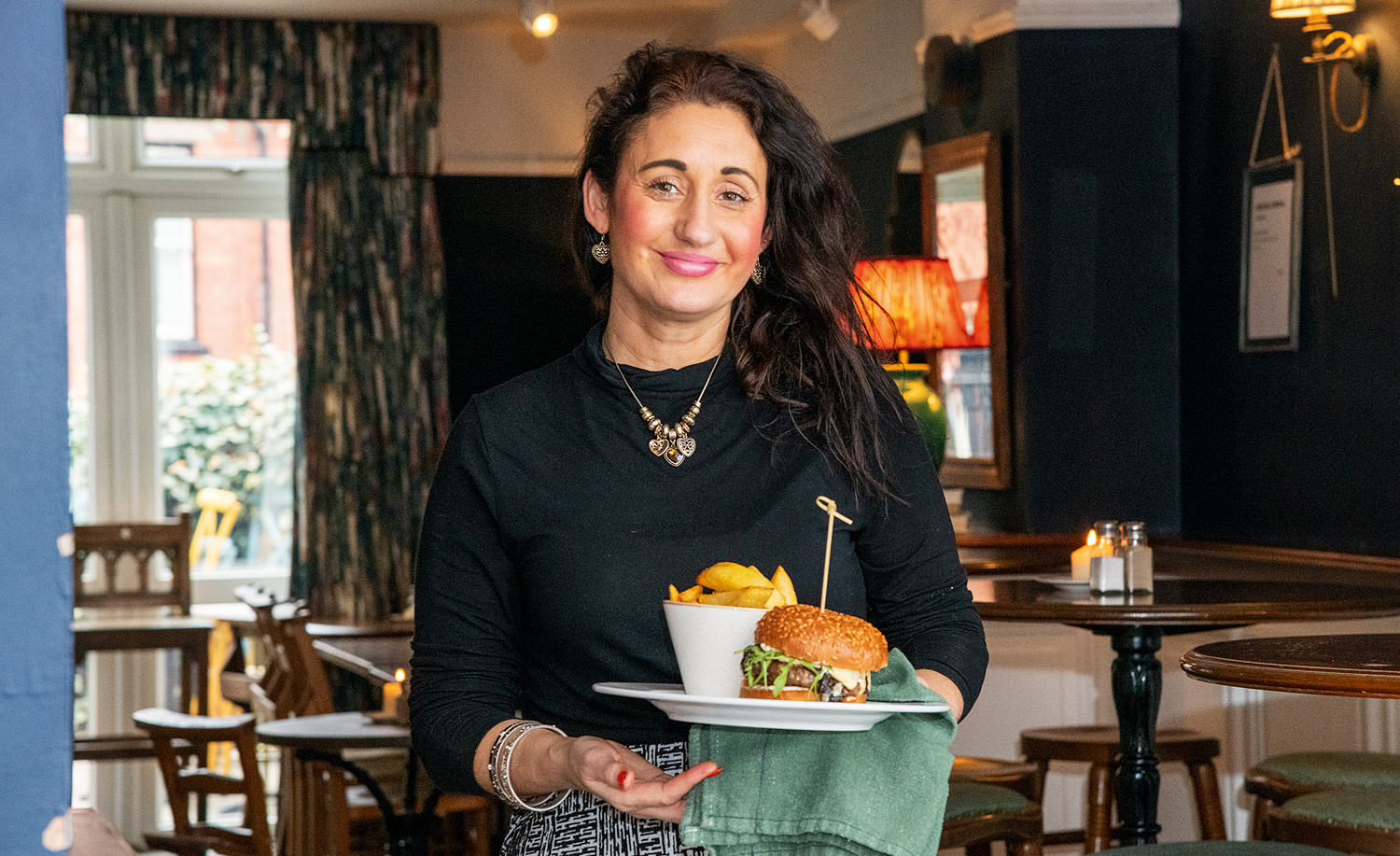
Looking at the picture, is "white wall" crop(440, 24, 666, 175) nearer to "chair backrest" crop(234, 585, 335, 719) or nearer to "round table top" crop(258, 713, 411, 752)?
"chair backrest" crop(234, 585, 335, 719)

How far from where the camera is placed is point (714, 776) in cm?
124

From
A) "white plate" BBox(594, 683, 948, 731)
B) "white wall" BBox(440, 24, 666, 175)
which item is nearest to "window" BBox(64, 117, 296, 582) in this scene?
"white wall" BBox(440, 24, 666, 175)

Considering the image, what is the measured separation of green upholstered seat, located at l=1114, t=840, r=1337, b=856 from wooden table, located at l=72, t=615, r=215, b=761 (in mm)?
4315

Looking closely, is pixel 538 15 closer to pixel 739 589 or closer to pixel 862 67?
pixel 862 67

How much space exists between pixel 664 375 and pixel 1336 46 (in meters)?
2.93

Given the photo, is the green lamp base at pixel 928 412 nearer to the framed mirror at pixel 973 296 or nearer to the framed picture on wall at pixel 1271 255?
the framed mirror at pixel 973 296

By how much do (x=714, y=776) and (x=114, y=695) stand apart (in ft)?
20.3

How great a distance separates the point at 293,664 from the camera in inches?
181

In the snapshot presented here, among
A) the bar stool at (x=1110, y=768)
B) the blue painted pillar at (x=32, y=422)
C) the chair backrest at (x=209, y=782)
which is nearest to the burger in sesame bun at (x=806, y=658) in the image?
the blue painted pillar at (x=32, y=422)

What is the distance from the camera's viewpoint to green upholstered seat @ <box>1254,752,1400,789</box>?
116 inches

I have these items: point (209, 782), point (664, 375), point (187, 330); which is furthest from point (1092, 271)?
point (187, 330)

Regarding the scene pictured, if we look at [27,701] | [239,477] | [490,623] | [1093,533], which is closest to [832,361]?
[490,623]

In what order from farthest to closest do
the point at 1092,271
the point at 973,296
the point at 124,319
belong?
the point at 124,319
the point at 973,296
the point at 1092,271

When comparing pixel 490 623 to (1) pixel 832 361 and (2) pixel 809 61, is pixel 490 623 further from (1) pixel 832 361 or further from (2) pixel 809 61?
(2) pixel 809 61
